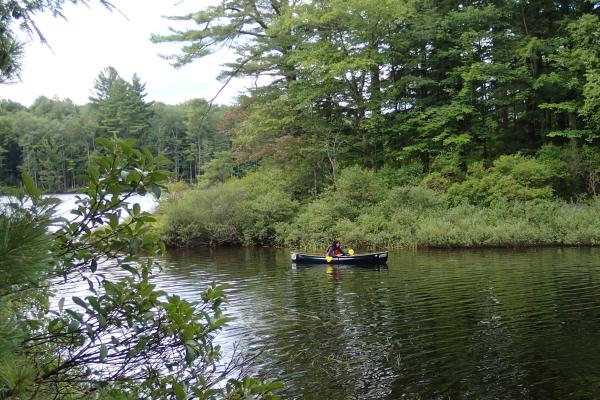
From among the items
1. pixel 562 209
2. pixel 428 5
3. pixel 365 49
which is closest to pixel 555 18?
pixel 428 5

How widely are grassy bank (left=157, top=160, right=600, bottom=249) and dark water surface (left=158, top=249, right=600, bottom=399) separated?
12.9ft

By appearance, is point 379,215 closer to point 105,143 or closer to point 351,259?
point 351,259

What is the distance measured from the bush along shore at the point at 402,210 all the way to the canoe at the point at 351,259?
18.2ft

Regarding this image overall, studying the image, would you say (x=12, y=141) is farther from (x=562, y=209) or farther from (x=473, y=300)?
(x=562, y=209)

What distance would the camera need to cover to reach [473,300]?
13.2 meters

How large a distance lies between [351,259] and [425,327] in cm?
946

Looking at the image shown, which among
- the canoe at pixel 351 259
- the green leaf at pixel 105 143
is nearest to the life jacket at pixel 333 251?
the canoe at pixel 351 259

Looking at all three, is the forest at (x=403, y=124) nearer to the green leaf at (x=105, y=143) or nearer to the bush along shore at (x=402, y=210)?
the bush along shore at (x=402, y=210)

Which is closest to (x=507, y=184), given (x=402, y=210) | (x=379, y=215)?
(x=402, y=210)

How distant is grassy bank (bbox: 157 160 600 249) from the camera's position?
2345cm

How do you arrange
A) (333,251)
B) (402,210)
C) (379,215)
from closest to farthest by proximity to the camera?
(333,251) < (402,210) < (379,215)

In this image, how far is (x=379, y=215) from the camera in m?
27.7

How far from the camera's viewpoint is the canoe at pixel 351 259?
65.2ft

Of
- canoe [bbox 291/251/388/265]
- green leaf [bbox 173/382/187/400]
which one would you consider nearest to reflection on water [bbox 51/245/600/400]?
canoe [bbox 291/251/388/265]
